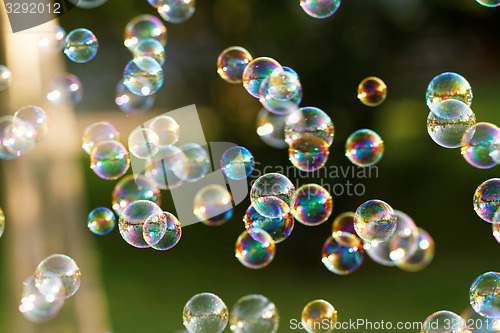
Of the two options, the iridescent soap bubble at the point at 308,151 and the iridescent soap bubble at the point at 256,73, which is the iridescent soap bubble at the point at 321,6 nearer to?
the iridescent soap bubble at the point at 256,73

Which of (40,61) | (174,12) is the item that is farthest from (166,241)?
(40,61)

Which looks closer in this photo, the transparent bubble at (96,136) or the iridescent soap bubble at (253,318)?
the iridescent soap bubble at (253,318)

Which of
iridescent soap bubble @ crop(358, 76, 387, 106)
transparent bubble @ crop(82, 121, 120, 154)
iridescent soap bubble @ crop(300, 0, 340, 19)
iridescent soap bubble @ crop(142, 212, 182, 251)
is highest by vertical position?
iridescent soap bubble @ crop(300, 0, 340, 19)

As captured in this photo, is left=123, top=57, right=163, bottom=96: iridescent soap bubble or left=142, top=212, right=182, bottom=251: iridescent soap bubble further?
left=123, top=57, right=163, bottom=96: iridescent soap bubble

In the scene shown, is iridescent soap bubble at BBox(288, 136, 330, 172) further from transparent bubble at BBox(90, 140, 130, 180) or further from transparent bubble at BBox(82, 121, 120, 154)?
transparent bubble at BBox(82, 121, 120, 154)

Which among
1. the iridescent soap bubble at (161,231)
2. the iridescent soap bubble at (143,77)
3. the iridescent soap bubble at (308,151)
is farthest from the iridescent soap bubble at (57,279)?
the iridescent soap bubble at (308,151)

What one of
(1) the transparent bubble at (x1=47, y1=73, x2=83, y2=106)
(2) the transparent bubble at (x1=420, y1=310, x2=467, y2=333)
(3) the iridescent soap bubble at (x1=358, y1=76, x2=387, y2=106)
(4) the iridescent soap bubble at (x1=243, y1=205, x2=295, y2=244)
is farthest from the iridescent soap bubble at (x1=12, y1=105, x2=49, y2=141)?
(2) the transparent bubble at (x1=420, y1=310, x2=467, y2=333)
